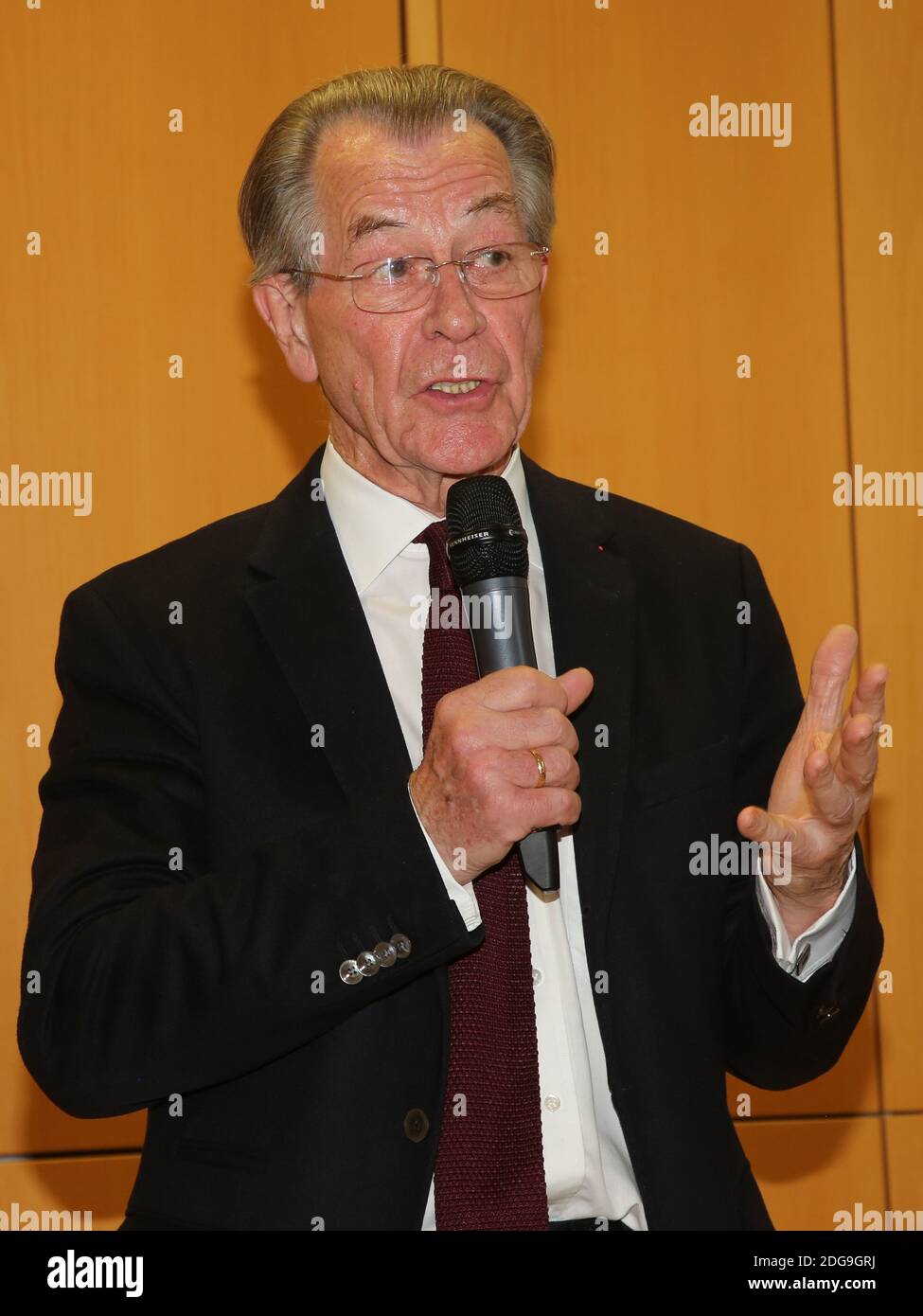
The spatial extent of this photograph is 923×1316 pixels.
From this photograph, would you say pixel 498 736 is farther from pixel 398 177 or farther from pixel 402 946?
pixel 398 177

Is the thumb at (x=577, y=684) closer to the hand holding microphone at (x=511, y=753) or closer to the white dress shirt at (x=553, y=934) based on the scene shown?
the hand holding microphone at (x=511, y=753)

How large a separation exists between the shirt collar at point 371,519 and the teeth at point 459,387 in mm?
114

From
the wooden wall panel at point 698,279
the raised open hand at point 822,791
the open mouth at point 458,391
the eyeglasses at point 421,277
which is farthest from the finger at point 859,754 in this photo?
the wooden wall panel at point 698,279

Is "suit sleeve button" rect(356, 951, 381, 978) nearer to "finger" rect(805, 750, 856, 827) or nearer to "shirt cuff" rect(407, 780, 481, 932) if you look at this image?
"shirt cuff" rect(407, 780, 481, 932)

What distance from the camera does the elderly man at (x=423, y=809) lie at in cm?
149

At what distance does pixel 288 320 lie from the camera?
2.02m

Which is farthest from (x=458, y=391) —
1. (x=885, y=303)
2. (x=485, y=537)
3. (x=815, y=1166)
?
(x=815, y=1166)

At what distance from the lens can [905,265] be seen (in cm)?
280

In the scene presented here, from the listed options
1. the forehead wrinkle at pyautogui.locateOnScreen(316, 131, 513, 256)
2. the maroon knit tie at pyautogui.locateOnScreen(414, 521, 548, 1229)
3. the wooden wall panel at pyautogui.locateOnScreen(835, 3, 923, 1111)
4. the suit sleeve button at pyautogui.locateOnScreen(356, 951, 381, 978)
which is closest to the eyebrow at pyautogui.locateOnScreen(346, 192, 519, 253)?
the forehead wrinkle at pyautogui.locateOnScreen(316, 131, 513, 256)

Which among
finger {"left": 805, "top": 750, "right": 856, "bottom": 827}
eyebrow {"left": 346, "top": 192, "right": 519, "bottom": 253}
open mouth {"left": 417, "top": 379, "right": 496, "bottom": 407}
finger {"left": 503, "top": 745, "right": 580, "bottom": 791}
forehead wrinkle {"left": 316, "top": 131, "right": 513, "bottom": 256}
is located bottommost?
finger {"left": 805, "top": 750, "right": 856, "bottom": 827}

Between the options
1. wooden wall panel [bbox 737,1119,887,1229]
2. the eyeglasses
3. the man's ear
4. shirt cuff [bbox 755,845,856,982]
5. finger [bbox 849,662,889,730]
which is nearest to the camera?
finger [bbox 849,662,889,730]

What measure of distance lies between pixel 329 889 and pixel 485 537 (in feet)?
1.20

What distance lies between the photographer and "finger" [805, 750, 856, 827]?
4.99 ft

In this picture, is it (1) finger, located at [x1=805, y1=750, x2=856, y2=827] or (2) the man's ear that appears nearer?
(1) finger, located at [x1=805, y1=750, x2=856, y2=827]
